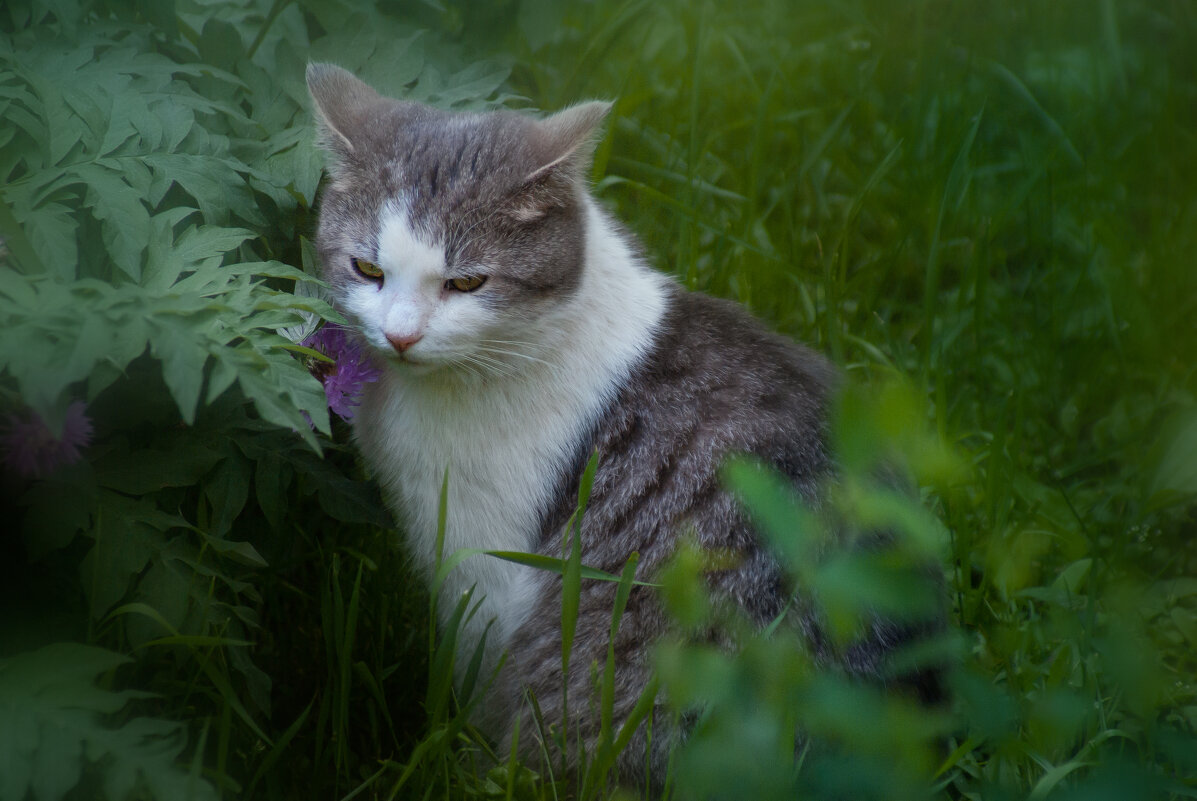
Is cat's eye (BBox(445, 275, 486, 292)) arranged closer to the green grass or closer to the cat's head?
the cat's head

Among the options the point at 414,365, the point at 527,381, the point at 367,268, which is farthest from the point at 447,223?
the point at 527,381

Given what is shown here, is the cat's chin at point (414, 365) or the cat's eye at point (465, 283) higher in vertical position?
the cat's eye at point (465, 283)

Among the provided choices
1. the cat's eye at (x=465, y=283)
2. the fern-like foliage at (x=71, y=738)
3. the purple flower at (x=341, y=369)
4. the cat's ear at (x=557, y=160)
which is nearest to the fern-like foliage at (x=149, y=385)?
the fern-like foliage at (x=71, y=738)

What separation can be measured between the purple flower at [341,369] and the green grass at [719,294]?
14 cm

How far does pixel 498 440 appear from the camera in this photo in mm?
2359

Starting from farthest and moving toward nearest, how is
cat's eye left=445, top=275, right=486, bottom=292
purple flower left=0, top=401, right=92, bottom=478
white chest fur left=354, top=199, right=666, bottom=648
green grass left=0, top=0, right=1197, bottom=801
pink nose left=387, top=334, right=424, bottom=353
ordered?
white chest fur left=354, top=199, right=666, bottom=648 < cat's eye left=445, top=275, right=486, bottom=292 < pink nose left=387, top=334, right=424, bottom=353 < purple flower left=0, top=401, right=92, bottom=478 < green grass left=0, top=0, right=1197, bottom=801

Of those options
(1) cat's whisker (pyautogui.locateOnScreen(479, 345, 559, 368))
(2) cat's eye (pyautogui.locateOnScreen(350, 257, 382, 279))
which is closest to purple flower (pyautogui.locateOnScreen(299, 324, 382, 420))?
(2) cat's eye (pyautogui.locateOnScreen(350, 257, 382, 279))

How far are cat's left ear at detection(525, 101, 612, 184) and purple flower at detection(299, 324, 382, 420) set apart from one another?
55cm

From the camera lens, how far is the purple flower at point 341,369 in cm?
230

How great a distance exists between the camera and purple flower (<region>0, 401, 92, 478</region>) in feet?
5.47

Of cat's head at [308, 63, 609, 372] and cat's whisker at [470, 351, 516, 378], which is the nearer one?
cat's head at [308, 63, 609, 372]

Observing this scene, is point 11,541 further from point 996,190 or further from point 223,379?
point 996,190

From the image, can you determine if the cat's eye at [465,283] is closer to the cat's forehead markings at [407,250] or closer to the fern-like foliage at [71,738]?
the cat's forehead markings at [407,250]

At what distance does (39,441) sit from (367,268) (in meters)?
0.79
